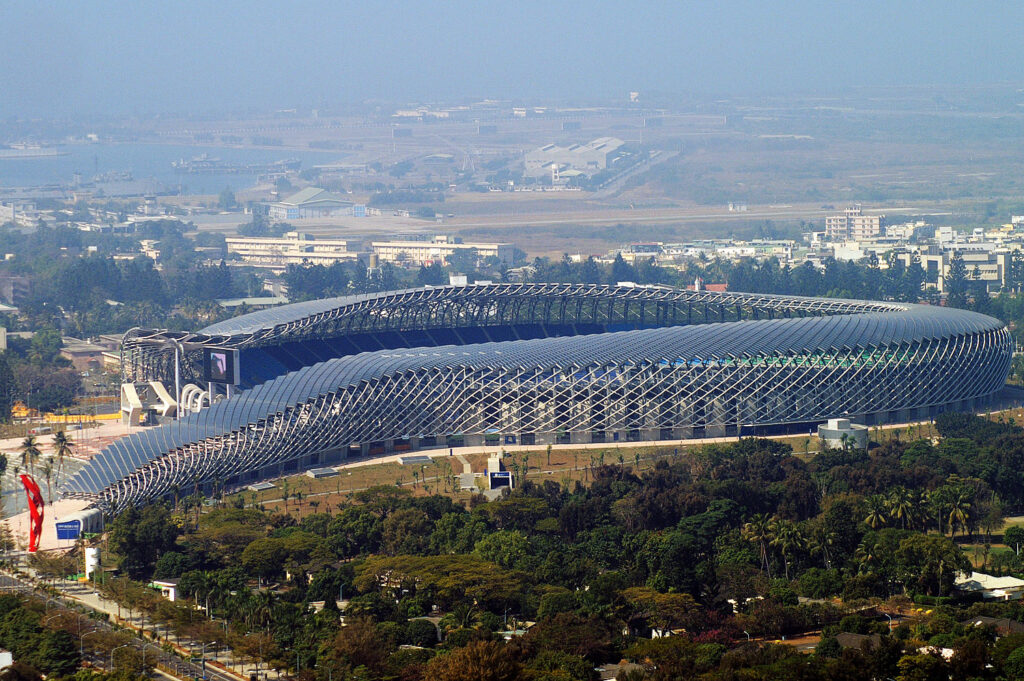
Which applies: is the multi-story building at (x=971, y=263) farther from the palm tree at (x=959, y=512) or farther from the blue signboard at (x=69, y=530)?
the blue signboard at (x=69, y=530)

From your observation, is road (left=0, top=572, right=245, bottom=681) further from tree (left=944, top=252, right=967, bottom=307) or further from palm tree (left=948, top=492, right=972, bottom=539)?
tree (left=944, top=252, right=967, bottom=307)

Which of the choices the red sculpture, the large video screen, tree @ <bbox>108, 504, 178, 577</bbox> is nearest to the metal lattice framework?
the large video screen

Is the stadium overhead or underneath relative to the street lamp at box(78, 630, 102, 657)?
overhead

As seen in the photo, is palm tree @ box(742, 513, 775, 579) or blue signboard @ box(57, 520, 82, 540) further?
blue signboard @ box(57, 520, 82, 540)

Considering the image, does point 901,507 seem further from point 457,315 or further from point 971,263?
point 971,263

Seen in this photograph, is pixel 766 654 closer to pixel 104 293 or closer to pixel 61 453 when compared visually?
pixel 61 453
